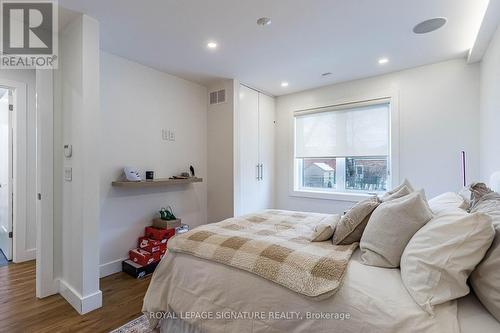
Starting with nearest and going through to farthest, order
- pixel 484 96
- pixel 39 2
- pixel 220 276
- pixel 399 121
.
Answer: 1. pixel 220 276
2. pixel 39 2
3. pixel 484 96
4. pixel 399 121

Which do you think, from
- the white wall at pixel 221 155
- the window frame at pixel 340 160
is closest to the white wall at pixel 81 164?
the white wall at pixel 221 155

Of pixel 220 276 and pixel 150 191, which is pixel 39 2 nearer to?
pixel 150 191

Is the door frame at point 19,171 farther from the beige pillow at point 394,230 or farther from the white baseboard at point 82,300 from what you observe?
the beige pillow at point 394,230

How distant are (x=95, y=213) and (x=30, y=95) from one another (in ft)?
7.59

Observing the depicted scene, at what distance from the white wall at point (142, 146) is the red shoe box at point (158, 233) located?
120 mm

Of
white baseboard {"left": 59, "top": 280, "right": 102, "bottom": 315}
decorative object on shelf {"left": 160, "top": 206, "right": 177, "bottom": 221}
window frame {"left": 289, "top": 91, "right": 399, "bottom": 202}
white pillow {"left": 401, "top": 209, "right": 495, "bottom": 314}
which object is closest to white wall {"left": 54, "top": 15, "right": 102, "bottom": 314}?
white baseboard {"left": 59, "top": 280, "right": 102, "bottom": 315}

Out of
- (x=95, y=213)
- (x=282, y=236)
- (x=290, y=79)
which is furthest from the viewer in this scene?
(x=290, y=79)

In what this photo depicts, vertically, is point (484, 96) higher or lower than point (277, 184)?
higher

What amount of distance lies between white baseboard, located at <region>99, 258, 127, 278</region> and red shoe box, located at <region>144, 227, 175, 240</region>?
41 cm

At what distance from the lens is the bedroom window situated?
3695mm

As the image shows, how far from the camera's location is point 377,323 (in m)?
1.00

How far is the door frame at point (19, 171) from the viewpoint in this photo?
319cm

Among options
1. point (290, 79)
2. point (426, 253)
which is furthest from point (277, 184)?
point (426, 253)

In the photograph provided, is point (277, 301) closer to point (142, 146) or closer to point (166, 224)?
point (166, 224)
